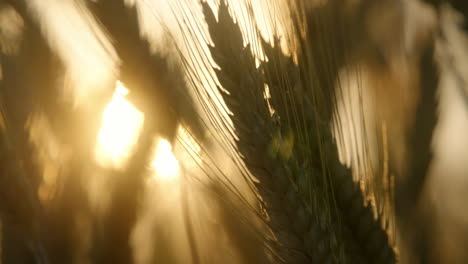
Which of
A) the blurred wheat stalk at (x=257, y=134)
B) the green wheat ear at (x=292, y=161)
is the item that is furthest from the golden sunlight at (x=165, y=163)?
the green wheat ear at (x=292, y=161)

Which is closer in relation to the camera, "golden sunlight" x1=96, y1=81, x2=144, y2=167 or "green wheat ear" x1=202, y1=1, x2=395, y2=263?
"green wheat ear" x1=202, y1=1, x2=395, y2=263

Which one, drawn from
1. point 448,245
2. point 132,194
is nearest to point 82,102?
point 132,194

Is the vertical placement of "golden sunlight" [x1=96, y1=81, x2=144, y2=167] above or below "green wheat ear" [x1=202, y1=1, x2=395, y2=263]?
above

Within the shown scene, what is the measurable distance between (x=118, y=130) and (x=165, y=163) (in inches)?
4.3

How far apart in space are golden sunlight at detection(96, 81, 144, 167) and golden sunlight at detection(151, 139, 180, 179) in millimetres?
50

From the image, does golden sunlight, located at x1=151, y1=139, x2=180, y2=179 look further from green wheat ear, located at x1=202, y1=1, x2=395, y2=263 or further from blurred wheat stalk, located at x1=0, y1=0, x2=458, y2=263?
green wheat ear, located at x1=202, y1=1, x2=395, y2=263

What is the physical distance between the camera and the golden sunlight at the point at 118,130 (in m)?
0.79

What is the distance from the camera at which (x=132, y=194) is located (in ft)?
2.50

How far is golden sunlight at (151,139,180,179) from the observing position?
79 cm

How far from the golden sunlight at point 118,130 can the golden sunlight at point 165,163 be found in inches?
2.0

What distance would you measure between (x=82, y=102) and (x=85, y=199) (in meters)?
0.20

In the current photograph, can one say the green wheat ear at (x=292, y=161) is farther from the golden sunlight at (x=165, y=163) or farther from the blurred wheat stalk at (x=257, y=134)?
the golden sunlight at (x=165, y=163)

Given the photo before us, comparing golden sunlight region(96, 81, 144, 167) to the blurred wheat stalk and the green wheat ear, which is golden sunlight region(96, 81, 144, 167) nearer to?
the blurred wheat stalk

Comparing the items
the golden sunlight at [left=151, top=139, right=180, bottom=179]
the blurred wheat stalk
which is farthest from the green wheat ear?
the golden sunlight at [left=151, top=139, right=180, bottom=179]
